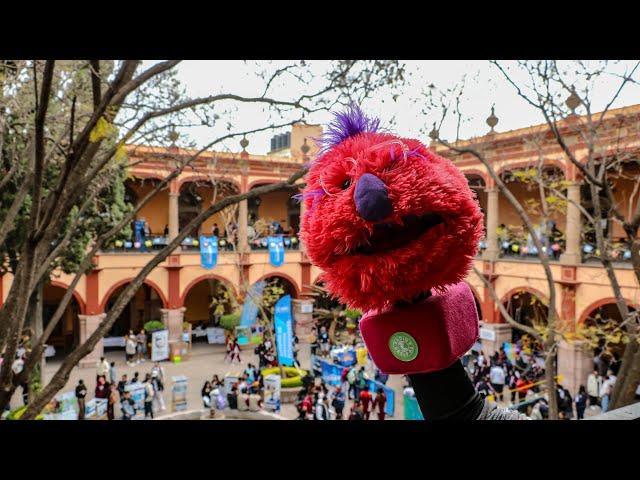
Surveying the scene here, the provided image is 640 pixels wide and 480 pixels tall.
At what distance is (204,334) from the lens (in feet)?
69.1

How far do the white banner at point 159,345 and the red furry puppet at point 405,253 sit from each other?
54.3ft

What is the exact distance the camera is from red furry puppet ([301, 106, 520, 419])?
53.4 inches

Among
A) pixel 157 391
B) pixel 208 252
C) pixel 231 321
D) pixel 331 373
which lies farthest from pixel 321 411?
pixel 231 321

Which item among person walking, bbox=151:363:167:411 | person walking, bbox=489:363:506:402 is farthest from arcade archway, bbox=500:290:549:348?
person walking, bbox=151:363:167:411

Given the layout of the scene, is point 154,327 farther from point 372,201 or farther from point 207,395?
point 372,201

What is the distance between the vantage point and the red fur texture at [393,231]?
4.45 ft

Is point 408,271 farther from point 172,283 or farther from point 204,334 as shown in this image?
point 204,334

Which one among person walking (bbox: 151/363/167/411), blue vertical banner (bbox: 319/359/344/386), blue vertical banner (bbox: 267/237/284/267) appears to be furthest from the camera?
blue vertical banner (bbox: 267/237/284/267)

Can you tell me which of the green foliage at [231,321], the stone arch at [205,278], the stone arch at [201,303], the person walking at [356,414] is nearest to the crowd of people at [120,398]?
the person walking at [356,414]

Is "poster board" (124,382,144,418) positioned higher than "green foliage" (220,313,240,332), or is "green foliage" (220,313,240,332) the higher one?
"green foliage" (220,313,240,332)

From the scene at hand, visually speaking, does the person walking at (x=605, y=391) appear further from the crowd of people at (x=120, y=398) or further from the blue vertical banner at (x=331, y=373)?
the crowd of people at (x=120, y=398)

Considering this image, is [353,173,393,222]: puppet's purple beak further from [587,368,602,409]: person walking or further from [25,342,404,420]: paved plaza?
[587,368,602,409]: person walking
